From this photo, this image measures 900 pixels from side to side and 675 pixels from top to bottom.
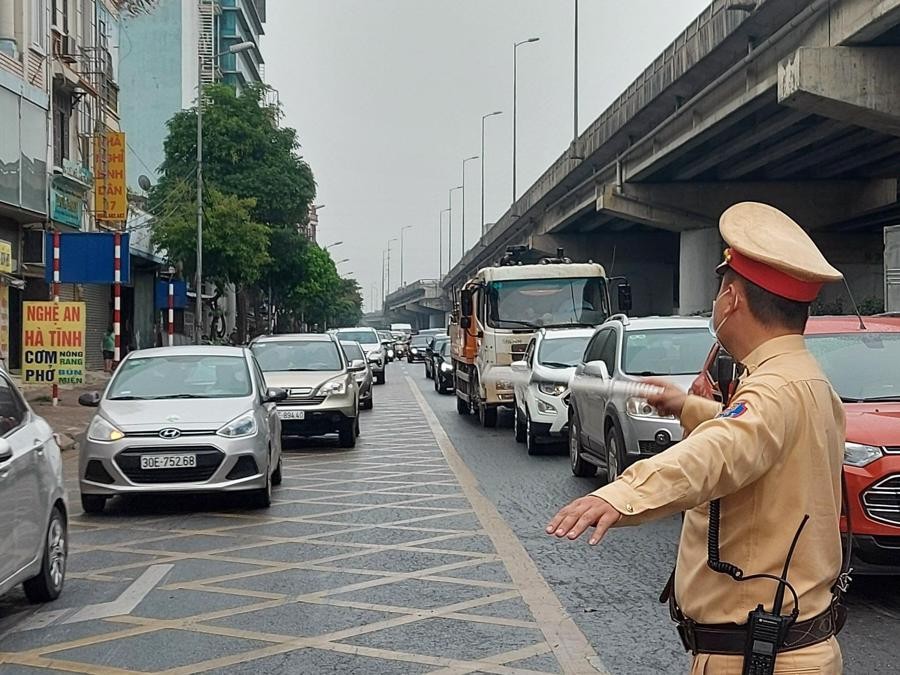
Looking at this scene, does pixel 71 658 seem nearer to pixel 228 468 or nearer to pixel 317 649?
pixel 317 649

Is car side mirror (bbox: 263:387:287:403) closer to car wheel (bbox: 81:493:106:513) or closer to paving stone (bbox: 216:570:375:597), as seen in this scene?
car wheel (bbox: 81:493:106:513)

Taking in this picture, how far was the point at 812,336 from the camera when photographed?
28.5ft

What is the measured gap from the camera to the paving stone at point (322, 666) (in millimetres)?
5629

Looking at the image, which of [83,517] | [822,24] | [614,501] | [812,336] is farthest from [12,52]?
[614,501]

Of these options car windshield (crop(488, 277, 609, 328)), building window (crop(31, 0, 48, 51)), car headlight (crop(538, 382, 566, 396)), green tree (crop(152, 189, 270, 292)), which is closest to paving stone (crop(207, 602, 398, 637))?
car headlight (crop(538, 382, 566, 396))

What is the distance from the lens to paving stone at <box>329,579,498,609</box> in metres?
7.14

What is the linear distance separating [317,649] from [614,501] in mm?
4020

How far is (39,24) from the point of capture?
2912cm

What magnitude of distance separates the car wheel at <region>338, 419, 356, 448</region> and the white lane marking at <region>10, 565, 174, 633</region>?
927 centimetres

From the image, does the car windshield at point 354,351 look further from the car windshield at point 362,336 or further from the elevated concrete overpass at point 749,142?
the car windshield at point 362,336

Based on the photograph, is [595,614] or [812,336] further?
[812,336]

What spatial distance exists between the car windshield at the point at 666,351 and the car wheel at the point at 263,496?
12.4 ft

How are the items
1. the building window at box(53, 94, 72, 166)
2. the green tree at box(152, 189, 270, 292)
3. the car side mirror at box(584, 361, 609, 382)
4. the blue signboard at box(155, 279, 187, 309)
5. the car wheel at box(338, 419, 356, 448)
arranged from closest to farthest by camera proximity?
the car side mirror at box(584, 361, 609, 382) → the car wheel at box(338, 419, 356, 448) → the building window at box(53, 94, 72, 166) → the blue signboard at box(155, 279, 187, 309) → the green tree at box(152, 189, 270, 292)

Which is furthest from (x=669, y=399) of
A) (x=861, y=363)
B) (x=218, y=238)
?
(x=218, y=238)
